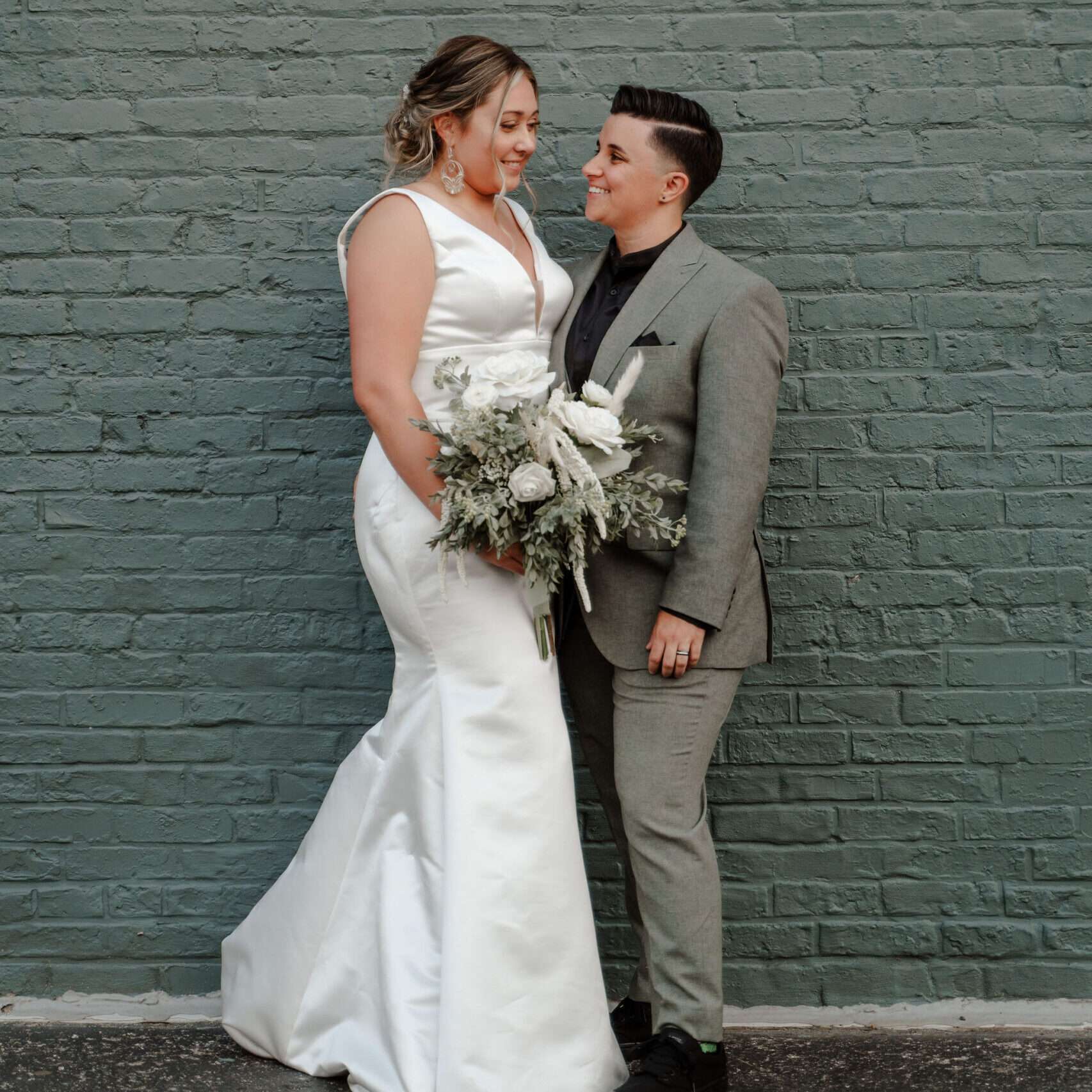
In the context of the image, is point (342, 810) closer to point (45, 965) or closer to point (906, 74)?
point (45, 965)

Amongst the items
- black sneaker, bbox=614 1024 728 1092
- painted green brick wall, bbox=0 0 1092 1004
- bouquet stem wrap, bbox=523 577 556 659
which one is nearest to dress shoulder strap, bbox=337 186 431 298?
painted green brick wall, bbox=0 0 1092 1004

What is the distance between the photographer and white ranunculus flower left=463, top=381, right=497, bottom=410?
2.73 metres

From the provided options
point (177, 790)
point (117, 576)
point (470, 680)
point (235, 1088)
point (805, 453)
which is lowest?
point (235, 1088)

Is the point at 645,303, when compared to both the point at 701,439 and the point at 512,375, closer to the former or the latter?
the point at 701,439

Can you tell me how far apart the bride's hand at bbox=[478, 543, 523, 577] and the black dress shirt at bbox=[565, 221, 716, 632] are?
1.04 feet

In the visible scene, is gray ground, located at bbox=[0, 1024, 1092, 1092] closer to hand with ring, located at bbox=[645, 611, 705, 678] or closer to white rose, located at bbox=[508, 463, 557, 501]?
hand with ring, located at bbox=[645, 611, 705, 678]

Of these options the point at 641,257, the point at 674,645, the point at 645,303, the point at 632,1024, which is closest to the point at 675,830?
the point at 674,645

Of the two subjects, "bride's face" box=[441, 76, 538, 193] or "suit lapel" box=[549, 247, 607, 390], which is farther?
"suit lapel" box=[549, 247, 607, 390]

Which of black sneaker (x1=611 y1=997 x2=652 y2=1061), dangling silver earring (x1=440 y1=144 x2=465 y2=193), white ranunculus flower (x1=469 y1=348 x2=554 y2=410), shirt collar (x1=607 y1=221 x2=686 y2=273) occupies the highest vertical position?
dangling silver earring (x1=440 y1=144 x2=465 y2=193)

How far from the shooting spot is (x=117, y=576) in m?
3.62

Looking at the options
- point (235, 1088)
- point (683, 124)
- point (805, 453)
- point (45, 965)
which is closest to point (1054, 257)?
point (805, 453)

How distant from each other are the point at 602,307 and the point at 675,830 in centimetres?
127

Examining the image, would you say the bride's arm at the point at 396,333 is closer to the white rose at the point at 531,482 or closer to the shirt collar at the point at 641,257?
the white rose at the point at 531,482

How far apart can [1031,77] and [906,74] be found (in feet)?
1.07
